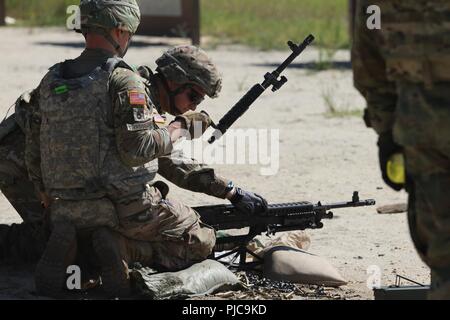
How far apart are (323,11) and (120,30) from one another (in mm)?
23229

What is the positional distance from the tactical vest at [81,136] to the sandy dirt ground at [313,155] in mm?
635

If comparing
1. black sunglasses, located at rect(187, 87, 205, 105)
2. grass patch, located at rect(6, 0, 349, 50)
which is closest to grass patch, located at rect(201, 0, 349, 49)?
grass patch, located at rect(6, 0, 349, 50)

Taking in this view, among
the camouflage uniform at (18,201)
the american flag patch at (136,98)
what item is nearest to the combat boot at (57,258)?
the camouflage uniform at (18,201)

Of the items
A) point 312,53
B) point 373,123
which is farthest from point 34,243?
point 312,53

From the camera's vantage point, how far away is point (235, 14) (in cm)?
2648

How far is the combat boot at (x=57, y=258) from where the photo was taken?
211 inches

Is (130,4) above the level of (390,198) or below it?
above

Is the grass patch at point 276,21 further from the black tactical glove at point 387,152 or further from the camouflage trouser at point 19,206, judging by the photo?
the black tactical glove at point 387,152

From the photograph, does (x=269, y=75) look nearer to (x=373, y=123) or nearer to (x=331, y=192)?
(x=373, y=123)

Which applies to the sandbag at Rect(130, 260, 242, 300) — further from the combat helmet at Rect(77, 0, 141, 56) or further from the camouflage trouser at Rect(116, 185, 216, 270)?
the combat helmet at Rect(77, 0, 141, 56)

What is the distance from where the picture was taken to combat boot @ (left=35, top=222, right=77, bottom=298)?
537cm

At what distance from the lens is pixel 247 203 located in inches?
240

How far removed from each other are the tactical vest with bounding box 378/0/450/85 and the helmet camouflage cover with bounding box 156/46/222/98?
1833 mm
